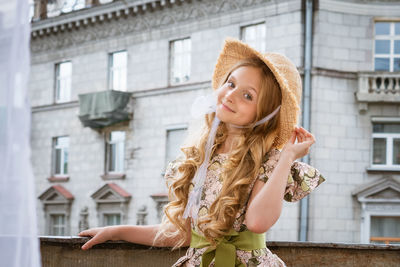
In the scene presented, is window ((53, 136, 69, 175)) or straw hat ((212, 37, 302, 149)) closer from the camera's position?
straw hat ((212, 37, 302, 149))

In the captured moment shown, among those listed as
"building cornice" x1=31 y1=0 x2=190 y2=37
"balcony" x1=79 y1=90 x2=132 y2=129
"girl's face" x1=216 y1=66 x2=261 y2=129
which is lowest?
"girl's face" x1=216 y1=66 x2=261 y2=129

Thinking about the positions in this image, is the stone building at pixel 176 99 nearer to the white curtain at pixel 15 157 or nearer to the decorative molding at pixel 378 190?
the decorative molding at pixel 378 190

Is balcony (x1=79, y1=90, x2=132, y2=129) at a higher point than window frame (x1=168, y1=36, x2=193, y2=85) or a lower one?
lower

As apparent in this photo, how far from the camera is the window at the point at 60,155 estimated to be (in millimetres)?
19141

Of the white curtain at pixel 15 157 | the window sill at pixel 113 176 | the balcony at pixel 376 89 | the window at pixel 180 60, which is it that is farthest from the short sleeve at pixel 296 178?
the window sill at pixel 113 176

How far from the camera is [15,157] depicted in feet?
4.57

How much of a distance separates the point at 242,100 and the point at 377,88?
1260 centimetres

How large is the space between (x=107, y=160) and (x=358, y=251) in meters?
15.1

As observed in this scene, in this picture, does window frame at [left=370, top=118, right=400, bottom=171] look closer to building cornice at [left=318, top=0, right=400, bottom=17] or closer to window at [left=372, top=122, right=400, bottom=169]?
window at [left=372, top=122, right=400, bottom=169]

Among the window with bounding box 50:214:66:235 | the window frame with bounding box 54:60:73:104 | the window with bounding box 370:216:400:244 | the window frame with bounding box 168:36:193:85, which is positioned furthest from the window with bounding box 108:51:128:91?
the window with bounding box 370:216:400:244

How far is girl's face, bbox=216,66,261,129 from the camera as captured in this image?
87.9 inches

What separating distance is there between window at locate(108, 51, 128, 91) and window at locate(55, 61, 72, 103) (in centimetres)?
194

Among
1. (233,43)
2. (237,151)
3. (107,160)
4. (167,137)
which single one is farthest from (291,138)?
(107,160)

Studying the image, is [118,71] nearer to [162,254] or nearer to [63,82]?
[63,82]
